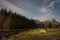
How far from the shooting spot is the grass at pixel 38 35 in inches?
184

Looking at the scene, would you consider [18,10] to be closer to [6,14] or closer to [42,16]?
[6,14]

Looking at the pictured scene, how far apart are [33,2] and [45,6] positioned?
46 cm

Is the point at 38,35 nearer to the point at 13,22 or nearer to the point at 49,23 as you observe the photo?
the point at 49,23

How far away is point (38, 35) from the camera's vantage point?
188 inches

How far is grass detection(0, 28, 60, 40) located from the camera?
15.3 ft

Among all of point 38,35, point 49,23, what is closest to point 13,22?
point 38,35

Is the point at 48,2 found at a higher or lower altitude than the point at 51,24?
higher

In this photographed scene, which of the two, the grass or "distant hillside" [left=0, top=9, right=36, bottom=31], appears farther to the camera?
"distant hillside" [left=0, top=9, right=36, bottom=31]

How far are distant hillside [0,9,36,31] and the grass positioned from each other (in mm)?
212

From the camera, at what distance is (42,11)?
193 inches

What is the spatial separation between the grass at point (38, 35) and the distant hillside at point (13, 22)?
212mm

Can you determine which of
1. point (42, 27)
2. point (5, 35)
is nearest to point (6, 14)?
point (5, 35)

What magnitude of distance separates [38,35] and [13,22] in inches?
39.3

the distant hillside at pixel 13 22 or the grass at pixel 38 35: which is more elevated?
the distant hillside at pixel 13 22
